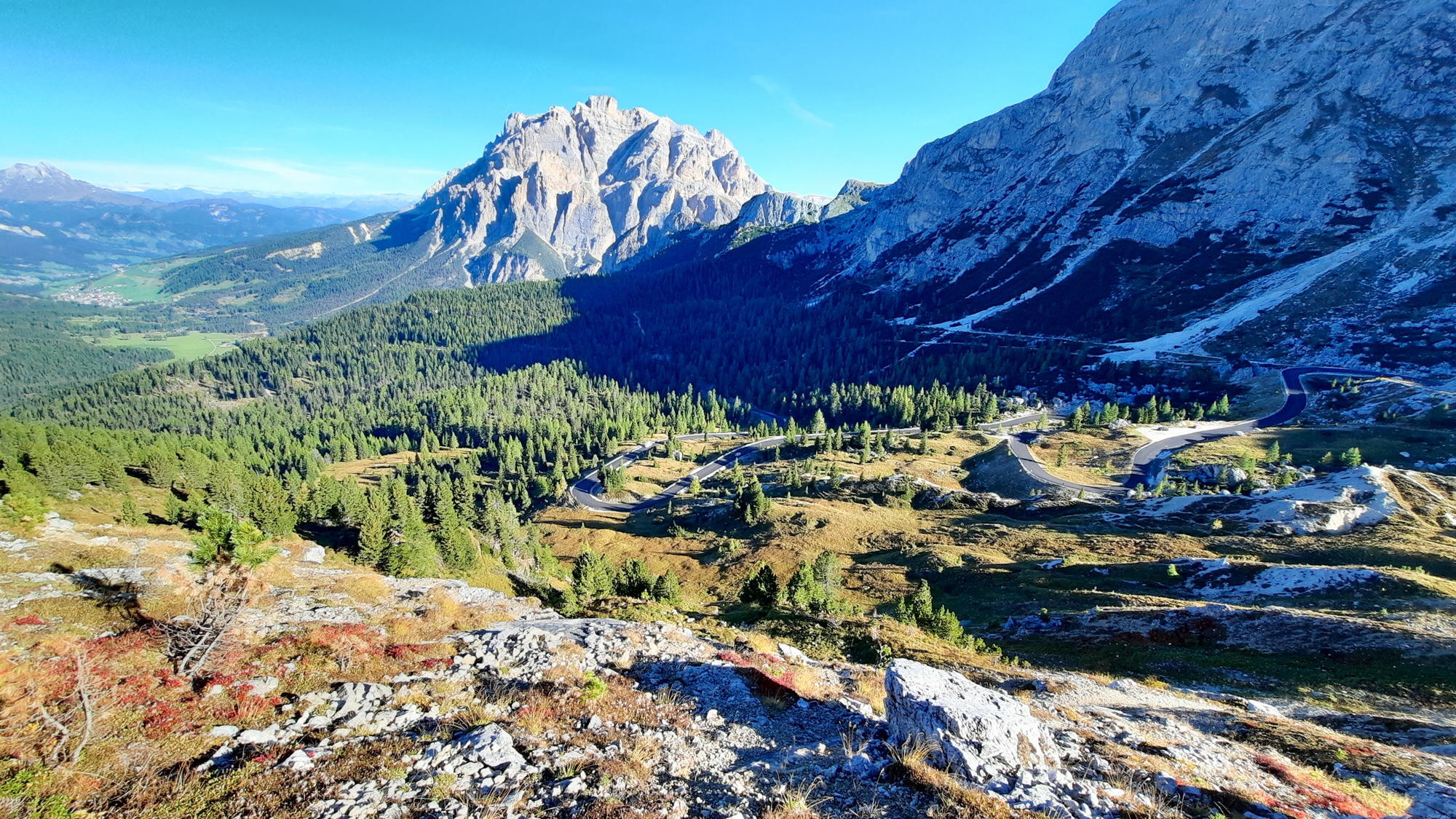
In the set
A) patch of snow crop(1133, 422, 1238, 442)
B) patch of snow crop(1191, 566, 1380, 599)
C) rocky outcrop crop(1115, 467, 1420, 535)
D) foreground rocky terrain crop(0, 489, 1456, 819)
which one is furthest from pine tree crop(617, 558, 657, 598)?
patch of snow crop(1133, 422, 1238, 442)

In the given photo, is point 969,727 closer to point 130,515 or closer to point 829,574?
point 829,574

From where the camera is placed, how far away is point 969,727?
1285 centimetres

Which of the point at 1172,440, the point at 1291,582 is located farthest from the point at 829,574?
the point at 1172,440

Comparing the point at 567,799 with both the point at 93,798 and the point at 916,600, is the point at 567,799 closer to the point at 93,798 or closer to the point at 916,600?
the point at 93,798

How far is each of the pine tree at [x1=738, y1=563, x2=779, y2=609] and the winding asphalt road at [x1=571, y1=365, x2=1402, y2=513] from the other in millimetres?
61242

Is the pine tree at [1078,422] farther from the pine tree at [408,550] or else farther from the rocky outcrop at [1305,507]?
the pine tree at [408,550]

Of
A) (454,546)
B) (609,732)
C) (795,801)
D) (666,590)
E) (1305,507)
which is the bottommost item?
(454,546)

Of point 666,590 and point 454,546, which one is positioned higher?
point 666,590

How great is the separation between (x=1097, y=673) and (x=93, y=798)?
36.5 m

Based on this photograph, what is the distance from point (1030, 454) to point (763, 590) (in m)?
79.0

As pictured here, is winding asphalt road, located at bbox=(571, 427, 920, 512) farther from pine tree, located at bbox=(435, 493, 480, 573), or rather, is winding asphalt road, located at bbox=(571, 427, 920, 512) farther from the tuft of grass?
the tuft of grass

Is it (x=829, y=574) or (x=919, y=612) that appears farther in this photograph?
(x=829, y=574)

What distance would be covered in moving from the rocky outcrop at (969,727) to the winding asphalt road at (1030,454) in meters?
77.9

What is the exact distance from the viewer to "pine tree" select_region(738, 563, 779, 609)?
130ft
